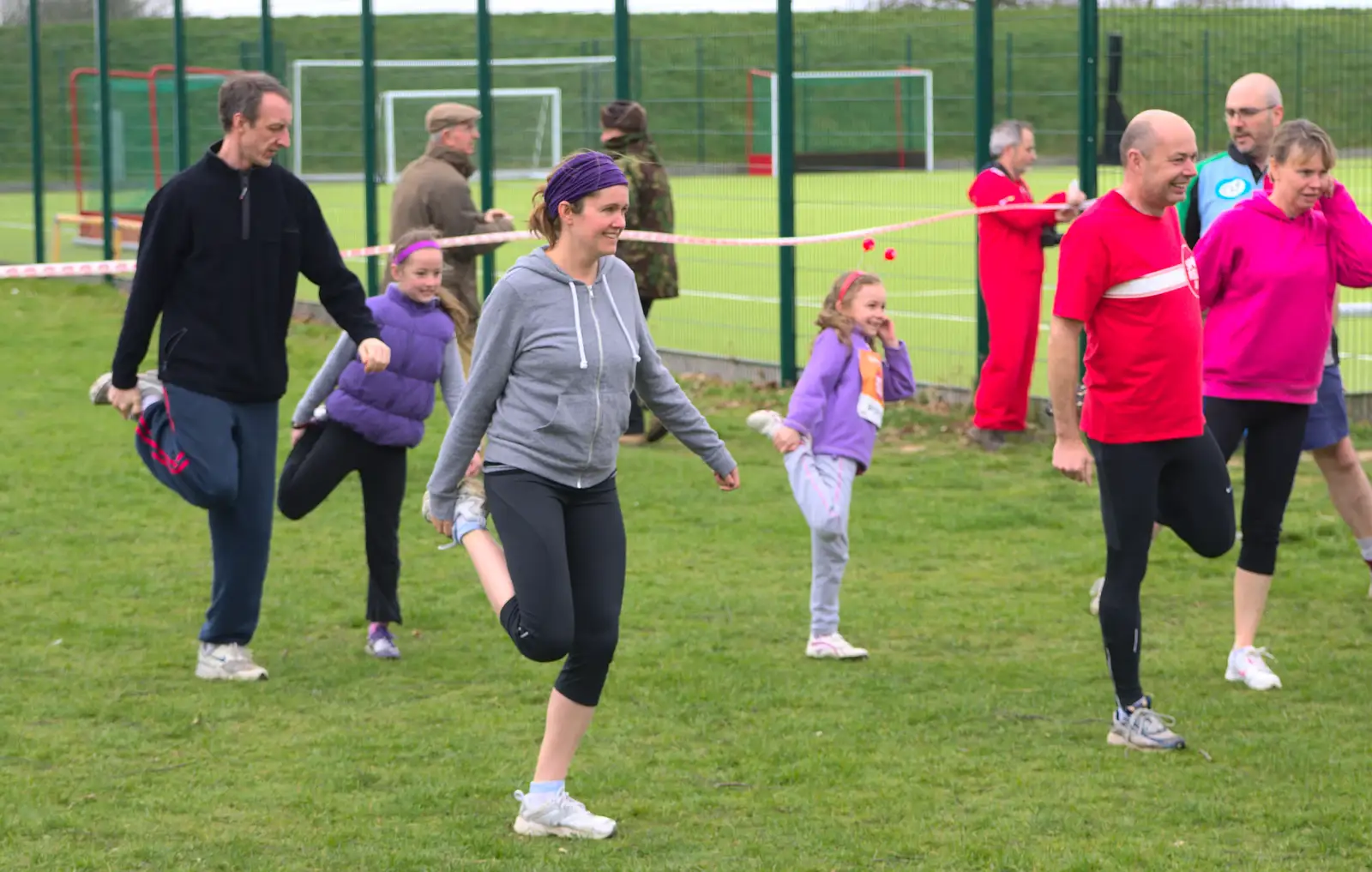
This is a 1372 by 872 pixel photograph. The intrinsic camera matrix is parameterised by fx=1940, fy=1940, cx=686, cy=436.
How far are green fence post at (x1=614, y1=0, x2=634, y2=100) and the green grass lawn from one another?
5824 mm

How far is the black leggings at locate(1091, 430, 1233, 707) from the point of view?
583 cm

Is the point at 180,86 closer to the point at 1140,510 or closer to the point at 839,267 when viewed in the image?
the point at 839,267

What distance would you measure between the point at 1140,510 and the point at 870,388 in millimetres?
1554

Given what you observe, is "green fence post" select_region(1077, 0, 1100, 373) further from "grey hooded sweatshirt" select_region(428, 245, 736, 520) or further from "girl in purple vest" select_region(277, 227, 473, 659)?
"grey hooded sweatshirt" select_region(428, 245, 736, 520)

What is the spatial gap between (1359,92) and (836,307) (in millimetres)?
5885

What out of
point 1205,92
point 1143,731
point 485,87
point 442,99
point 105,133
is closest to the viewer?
point 1143,731

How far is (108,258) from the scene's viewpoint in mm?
23094

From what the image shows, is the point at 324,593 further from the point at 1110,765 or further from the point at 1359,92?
the point at 1359,92

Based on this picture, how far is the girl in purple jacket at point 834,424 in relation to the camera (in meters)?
7.13

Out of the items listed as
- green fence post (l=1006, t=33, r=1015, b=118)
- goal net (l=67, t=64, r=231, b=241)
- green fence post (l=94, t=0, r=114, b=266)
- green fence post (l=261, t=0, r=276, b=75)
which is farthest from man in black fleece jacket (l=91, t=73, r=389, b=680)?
goal net (l=67, t=64, r=231, b=241)

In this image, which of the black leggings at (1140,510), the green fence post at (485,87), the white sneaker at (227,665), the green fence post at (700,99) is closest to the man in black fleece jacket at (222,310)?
the white sneaker at (227,665)

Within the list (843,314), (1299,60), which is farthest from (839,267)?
(843,314)

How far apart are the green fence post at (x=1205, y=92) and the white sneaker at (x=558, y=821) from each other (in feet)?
23.7

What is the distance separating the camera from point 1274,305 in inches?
253
